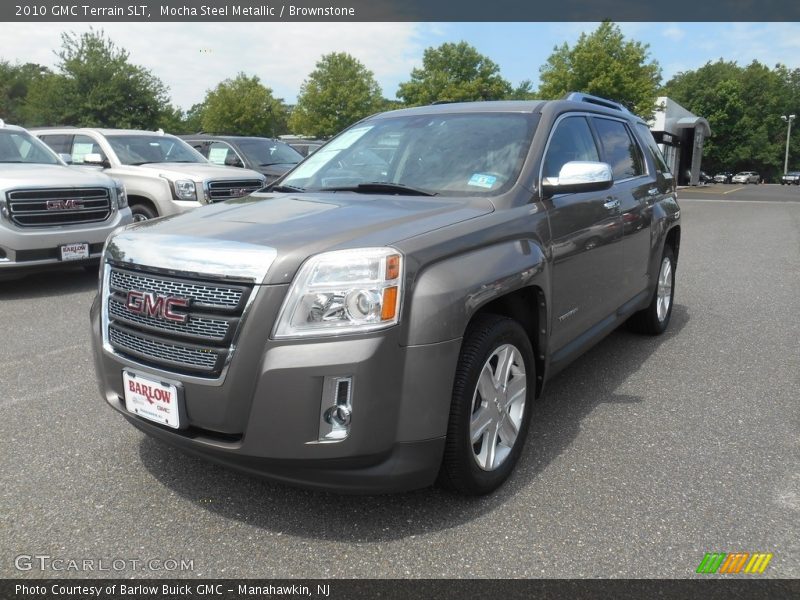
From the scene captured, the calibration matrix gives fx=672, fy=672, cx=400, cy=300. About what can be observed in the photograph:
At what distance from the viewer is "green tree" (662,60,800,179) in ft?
257

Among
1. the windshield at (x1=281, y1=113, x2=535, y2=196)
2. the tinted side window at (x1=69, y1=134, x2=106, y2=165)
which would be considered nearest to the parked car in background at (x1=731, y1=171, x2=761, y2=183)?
the tinted side window at (x1=69, y1=134, x2=106, y2=165)

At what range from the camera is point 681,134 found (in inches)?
1743

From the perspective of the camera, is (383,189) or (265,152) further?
(265,152)

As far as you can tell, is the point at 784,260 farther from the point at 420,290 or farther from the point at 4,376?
the point at 4,376

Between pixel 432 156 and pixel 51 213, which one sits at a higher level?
pixel 432 156

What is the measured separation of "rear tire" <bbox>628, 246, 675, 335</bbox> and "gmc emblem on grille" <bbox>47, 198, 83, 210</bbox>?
5.87 meters

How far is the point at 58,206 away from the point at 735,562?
23.2ft

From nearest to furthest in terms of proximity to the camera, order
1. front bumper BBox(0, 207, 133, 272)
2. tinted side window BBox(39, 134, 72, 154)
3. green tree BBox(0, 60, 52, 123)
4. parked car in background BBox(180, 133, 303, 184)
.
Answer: front bumper BBox(0, 207, 133, 272), tinted side window BBox(39, 134, 72, 154), parked car in background BBox(180, 133, 303, 184), green tree BBox(0, 60, 52, 123)

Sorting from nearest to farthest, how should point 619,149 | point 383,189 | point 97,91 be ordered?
point 383,189, point 619,149, point 97,91

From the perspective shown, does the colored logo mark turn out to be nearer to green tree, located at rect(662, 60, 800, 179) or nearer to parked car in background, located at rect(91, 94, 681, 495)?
parked car in background, located at rect(91, 94, 681, 495)

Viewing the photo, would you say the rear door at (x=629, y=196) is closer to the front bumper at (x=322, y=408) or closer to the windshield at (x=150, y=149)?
the front bumper at (x=322, y=408)

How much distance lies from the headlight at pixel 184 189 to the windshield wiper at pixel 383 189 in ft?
20.3

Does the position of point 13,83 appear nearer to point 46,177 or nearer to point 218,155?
point 218,155

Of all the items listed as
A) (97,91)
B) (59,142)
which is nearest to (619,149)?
(59,142)
